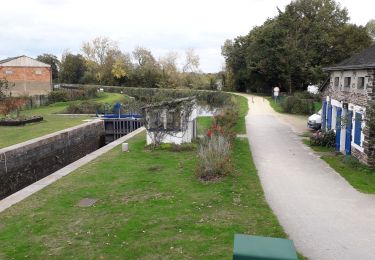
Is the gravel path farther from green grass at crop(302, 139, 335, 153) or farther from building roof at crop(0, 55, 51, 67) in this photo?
building roof at crop(0, 55, 51, 67)

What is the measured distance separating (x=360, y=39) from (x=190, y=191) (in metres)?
39.8

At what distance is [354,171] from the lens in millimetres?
12844

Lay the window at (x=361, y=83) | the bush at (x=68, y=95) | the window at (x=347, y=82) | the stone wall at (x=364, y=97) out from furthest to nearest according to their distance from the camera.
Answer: the bush at (x=68, y=95)
the window at (x=347, y=82)
the window at (x=361, y=83)
the stone wall at (x=364, y=97)

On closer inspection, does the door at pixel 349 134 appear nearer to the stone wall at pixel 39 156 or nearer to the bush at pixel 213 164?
the bush at pixel 213 164

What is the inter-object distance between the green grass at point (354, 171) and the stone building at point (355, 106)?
0.36m

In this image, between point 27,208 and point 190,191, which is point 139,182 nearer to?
point 190,191

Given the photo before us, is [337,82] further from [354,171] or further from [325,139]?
[354,171]

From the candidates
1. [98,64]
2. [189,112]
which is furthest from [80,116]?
[98,64]

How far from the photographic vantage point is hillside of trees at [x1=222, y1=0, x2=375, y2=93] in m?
43.7

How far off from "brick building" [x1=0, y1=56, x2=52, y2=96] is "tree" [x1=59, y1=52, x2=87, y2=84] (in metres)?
31.1

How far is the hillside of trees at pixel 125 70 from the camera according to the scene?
70438 mm

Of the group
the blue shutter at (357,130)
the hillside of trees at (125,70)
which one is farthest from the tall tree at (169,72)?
the blue shutter at (357,130)

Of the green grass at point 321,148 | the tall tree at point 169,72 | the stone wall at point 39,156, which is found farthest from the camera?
the tall tree at point 169,72

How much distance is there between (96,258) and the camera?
6809mm
